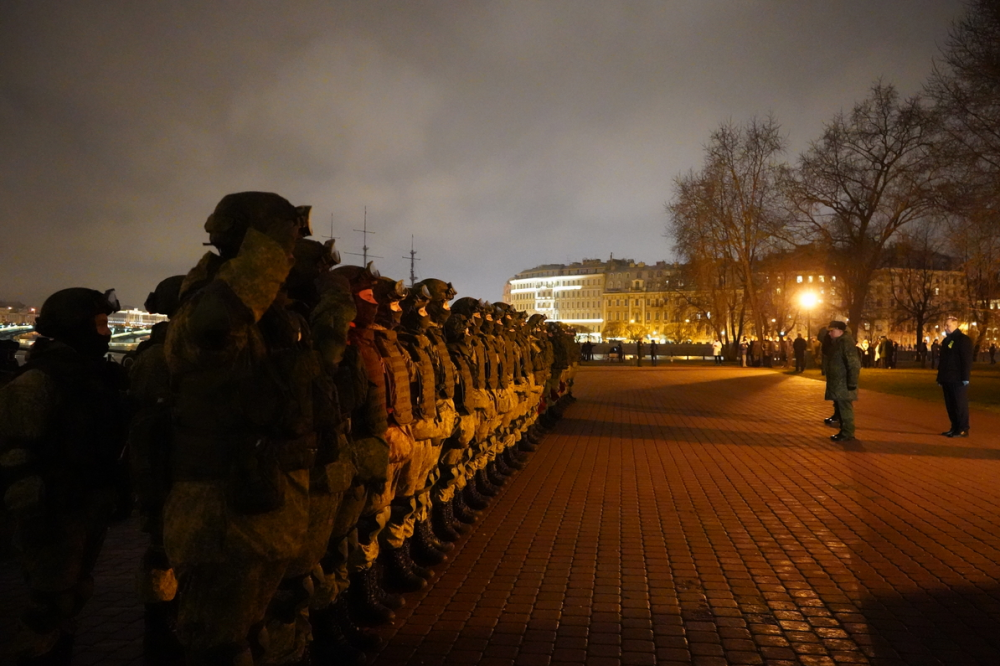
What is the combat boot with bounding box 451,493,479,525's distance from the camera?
7573mm

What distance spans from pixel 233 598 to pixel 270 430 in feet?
2.08

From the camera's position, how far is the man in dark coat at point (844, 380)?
13648 mm

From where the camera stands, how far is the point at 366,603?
4922 millimetres

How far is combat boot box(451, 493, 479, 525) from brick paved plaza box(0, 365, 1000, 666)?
0.11 meters

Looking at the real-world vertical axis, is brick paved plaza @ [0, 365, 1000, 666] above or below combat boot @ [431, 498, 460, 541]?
below

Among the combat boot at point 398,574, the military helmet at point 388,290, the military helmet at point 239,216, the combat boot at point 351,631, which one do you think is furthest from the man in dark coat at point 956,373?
the military helmet at point 239,216

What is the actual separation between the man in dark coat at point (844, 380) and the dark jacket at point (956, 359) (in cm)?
141

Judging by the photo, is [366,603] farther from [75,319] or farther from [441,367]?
[75,319]

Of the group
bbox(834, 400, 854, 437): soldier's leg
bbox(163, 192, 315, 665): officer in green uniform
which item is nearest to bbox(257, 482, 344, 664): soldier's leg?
bbox(163, 192, 315, 665): officer in green uniform

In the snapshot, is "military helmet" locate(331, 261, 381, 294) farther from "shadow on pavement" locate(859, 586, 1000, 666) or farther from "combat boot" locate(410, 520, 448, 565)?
"shadow on pavement" locate(859, 586, 1000, 666)

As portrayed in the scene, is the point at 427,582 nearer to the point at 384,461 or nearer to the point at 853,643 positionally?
the point at 384,461

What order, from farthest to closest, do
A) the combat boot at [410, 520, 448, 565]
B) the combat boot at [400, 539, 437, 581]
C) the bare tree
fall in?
the bare tree
the combat boot at [410, 520, 448, 565]
the combat boot at [400, 539, 437, 581]

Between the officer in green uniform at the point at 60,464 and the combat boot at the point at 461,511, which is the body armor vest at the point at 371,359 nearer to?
the officer in green uniform at the point at 60,464

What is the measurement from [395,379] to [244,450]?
2.07 m
